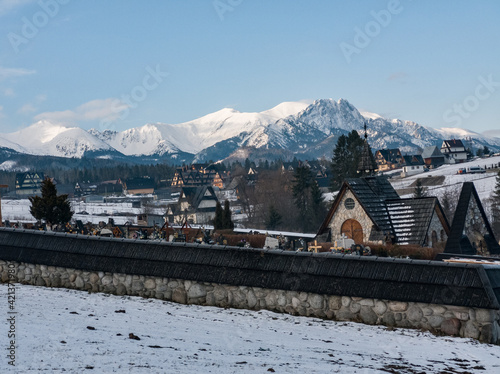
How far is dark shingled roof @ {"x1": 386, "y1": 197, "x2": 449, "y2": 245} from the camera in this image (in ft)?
106

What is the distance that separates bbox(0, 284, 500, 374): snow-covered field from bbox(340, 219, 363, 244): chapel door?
17565mm

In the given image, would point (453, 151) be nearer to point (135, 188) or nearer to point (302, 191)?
point (135, 188)

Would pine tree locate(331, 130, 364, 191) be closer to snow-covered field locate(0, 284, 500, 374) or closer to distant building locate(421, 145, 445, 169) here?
snow-covered field locate(0, 284, 500, 374)

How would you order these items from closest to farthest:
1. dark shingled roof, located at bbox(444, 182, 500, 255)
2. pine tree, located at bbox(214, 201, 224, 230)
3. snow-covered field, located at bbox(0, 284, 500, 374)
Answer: snow-covered field, located at bbox(0, 284, 500, 374), dark shingled roof, located at bbox(444, 182, 500, 255), pine tree, located at bbox(214, 201, 224, 230)

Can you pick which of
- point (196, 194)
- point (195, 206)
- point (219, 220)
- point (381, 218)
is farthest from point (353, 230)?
point (196, 194)

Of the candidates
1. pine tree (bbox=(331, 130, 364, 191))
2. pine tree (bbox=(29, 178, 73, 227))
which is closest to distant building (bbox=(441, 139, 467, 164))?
pine tree (bbox=(331, 130, 364, 191))

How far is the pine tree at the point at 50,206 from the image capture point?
36344 mm

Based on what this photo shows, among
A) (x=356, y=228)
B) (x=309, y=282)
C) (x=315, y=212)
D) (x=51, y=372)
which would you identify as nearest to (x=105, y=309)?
(x=309, y=282)

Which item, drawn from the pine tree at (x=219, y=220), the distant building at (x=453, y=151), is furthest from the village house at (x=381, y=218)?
the distant building at (x=453, y=151)

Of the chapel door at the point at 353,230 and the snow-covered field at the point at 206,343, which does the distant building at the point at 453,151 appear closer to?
the chapel door at the point at 353,230

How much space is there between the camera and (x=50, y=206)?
120ft

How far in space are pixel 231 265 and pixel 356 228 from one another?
17216 mm

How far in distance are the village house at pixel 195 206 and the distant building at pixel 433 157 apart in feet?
279

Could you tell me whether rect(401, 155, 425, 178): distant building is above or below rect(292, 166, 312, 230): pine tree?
above
